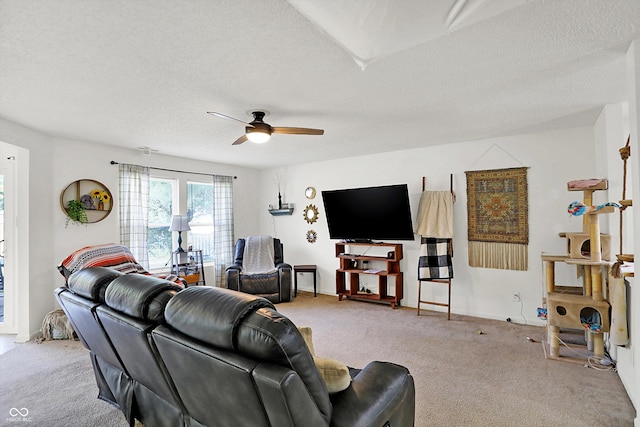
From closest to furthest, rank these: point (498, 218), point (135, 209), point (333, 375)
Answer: point (333, 375) < point (498, 218) < point (135, 209)

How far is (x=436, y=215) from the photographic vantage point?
428 centimetres

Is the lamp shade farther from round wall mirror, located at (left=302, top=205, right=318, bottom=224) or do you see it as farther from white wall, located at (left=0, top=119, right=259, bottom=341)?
round wall mirror, located at (left=302, top=205, right=318, bottom=224)

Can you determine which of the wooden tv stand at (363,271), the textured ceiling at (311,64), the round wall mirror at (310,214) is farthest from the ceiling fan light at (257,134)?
the round wall mirror at (310,214)

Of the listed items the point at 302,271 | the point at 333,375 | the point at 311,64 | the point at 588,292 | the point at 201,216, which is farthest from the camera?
the point at 201,216

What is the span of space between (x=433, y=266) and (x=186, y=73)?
3533mm

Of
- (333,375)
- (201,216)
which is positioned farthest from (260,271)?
(333,375)

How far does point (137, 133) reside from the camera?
143 inches

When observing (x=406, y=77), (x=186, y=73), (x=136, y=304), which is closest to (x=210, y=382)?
(x=136, y=304)

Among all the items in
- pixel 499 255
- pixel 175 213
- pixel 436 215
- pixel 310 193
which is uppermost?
pixel 310 193

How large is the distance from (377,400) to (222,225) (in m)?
4.85

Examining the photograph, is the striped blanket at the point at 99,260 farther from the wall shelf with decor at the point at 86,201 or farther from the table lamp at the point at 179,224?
the table lamp at the point at 179,224

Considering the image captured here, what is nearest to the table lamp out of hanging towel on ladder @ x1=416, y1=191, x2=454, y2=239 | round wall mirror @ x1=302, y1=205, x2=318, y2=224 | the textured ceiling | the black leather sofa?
the textured ceiling

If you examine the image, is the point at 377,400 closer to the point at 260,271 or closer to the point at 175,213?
the point at 260,271

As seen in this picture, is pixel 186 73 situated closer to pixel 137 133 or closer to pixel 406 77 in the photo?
pixel 406 77
